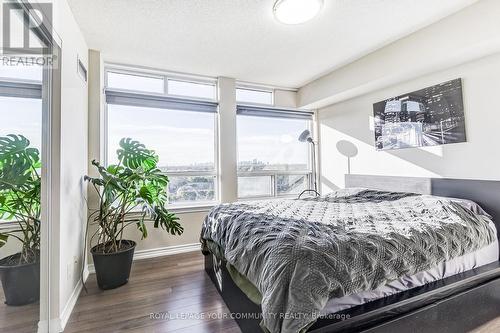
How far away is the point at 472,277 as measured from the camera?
173cm

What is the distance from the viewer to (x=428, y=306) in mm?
1508

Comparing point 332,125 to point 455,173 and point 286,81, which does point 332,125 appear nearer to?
point 286,81

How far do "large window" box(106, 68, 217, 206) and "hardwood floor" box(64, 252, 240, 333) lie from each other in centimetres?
118

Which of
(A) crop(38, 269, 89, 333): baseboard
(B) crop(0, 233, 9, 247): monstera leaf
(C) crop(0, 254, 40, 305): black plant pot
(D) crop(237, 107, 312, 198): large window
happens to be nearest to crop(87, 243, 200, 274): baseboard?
(A) crop(38, 269, 89, 333): baseboard

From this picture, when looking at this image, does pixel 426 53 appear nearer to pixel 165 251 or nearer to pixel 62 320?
pixel 165 251

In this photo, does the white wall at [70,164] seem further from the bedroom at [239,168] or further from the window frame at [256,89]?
the window frame at [256,89]

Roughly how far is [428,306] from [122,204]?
2.65 meters

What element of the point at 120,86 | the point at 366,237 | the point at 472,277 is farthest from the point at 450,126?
the point at 120,86

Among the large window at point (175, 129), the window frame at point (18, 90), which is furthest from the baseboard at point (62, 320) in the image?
the large window at point (175, 129)

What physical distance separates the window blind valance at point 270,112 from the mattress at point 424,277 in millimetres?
2923

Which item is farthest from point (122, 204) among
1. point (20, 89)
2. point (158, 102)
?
point (158, 102)

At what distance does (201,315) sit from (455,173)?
279 cm

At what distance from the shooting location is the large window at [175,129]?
10.3 feet

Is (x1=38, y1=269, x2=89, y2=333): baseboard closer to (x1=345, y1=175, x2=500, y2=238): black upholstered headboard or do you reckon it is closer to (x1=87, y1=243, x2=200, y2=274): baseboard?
(x1=87, y1=243, x2=200, y2=274): baseboard
